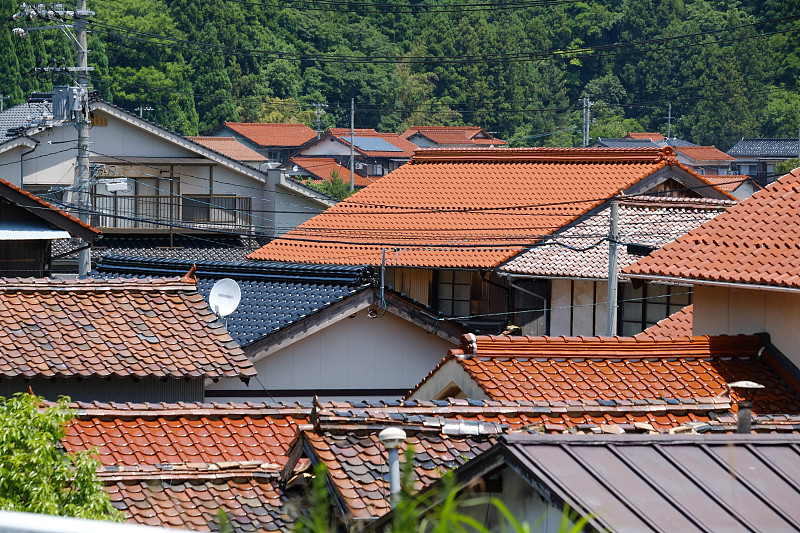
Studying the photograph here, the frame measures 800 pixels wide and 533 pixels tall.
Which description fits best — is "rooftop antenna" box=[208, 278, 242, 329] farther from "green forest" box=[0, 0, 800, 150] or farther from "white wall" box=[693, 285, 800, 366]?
"green forest" box=[0, 0, 800, 150]

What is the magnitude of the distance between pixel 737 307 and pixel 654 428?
209 inches

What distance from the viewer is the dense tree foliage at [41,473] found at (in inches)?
313

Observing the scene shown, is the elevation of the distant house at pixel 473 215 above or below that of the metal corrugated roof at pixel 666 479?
above

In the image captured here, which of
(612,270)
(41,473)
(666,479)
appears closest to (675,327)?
(612,270)

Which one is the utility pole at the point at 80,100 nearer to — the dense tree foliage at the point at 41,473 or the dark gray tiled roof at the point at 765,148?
the dense tree foliage at the point at 41,473

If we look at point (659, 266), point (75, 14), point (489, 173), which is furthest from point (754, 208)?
point (75, 14)

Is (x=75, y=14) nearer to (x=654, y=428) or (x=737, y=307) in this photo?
(x=737, y=307)

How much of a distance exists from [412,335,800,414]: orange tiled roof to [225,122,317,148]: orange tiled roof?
71478mm

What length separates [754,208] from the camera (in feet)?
50.3

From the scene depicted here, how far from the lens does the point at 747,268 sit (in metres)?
13.7

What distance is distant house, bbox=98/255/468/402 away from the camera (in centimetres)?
1745

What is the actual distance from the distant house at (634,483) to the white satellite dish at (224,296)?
11.2 metres

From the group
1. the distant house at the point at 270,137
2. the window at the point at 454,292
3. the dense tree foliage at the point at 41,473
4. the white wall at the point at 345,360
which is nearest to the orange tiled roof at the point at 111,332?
the white wall at the point at 345,360

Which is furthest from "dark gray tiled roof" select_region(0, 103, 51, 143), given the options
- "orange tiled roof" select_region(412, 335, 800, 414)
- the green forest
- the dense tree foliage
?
the green forest
